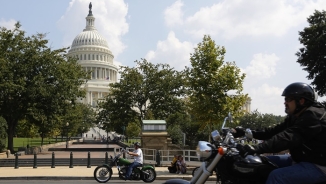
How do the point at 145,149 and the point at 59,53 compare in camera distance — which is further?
the point at 59,53

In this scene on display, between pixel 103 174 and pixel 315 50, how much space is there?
2911 cm

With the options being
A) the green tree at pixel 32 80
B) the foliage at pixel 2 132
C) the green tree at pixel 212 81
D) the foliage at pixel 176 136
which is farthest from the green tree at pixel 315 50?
the foliage at pixel 2 132

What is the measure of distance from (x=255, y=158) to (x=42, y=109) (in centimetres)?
3693

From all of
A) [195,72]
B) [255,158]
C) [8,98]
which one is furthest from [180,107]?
[255,158]

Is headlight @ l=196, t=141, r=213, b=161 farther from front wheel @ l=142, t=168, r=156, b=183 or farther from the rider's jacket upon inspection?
front wheel @ l=142, t=168, r=156, b=183

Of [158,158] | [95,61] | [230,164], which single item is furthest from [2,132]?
[95,61]

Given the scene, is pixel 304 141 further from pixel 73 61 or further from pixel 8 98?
pixel 73 61

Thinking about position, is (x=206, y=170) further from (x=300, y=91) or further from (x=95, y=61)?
(x=95, y=61)

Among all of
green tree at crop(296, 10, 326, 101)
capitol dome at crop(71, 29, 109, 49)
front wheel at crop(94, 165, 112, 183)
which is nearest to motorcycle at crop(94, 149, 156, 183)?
front wheel at crop(94, 165, 112, 183)

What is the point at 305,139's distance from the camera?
412 cm

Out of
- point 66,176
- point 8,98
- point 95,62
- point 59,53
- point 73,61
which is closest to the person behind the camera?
point 66,176

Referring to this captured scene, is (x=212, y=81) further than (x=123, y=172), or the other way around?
(x=212, y=81)

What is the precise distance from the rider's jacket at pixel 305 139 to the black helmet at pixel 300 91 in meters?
0.10

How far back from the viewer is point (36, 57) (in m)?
38.4
